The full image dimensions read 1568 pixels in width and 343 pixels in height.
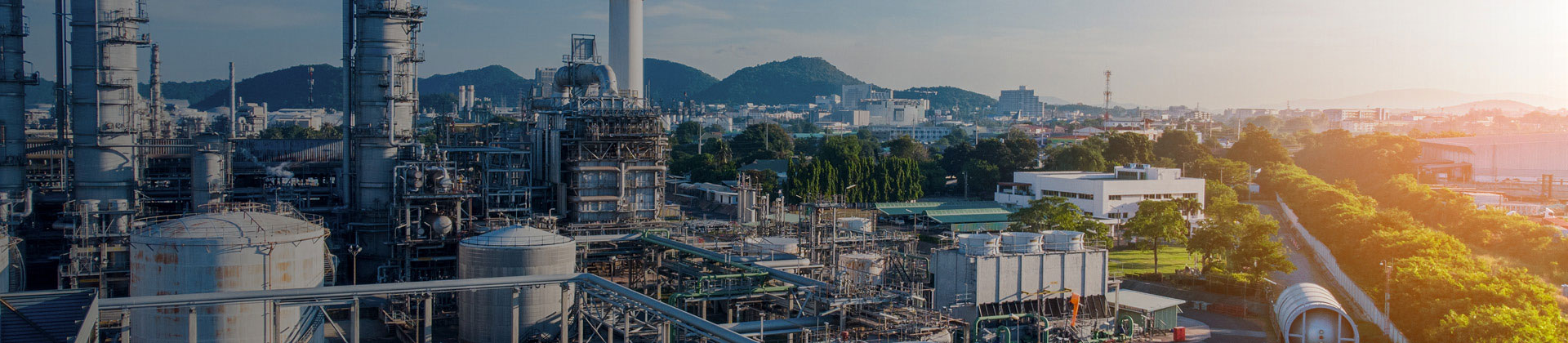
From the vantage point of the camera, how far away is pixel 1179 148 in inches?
3231

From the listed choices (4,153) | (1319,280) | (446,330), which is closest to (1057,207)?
(1319,280)

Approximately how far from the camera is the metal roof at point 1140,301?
30422mm

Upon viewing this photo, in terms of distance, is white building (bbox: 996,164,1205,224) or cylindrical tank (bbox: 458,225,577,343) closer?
cylindrical tank (bbox: 458,225,577,343)

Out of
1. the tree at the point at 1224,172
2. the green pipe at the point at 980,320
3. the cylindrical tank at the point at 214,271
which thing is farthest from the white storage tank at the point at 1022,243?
the tree at the point at 1224,172

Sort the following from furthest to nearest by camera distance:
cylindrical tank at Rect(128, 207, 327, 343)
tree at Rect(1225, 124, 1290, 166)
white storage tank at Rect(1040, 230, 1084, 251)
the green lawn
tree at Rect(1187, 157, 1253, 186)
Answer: tree at Rect(1225, 124, 1290, 166) → tree at Rect(1187, 157, 1253, 186) → the green lawn → white storage tank at Rect(1040, 230, 1084, 251) → cylindrical tank at Rect(128, 207, 327, 343)

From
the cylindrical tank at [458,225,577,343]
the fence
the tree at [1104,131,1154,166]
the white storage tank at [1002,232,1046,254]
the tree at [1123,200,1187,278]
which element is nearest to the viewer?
the cylindrical tank at [458,225,577,343]

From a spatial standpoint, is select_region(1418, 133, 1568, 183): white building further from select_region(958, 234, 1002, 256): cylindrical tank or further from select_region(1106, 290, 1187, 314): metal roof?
select_region(958, 234, 1002, 256): cylindrical tank

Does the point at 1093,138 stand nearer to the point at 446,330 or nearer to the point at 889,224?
the point at 889,224

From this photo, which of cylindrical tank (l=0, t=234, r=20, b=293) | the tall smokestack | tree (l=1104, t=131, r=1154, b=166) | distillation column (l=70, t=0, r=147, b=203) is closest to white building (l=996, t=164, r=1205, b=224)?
tree (l=1104, t=131, r=1154, b=166)

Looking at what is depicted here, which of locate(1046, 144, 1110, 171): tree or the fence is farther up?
locate(1046, 144, 1110, 171): tree

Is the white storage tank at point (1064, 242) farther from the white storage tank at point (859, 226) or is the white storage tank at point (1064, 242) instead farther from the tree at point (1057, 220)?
the tree at point (1057, 220)

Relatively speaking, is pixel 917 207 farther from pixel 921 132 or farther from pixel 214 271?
pixel 921 132

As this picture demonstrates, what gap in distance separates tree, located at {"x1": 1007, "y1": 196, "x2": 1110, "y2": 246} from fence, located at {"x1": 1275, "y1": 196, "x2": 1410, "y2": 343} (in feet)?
27.9

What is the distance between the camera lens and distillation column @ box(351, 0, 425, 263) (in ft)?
106
